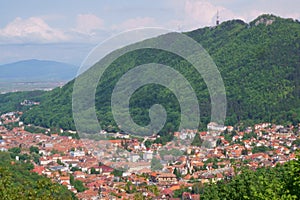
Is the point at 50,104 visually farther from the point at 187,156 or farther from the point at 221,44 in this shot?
the point at 187,156

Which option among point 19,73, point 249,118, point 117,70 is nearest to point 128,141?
point 249,118

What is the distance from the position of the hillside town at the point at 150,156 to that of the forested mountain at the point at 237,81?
8.91 ft

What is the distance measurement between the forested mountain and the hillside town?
2.72m

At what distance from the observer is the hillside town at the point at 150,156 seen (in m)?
20.3

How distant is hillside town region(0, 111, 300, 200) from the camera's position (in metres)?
20.3

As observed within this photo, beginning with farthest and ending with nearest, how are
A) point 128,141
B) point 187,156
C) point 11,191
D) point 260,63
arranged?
1. point 260,63
2. point 128,141
3. point 187,156
4. point 11,191

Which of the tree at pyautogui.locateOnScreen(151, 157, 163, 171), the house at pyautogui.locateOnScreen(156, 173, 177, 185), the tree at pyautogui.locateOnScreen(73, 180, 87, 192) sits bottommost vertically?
the tree at pyautogui.locateOnScreen(73, 180, 87, 192)

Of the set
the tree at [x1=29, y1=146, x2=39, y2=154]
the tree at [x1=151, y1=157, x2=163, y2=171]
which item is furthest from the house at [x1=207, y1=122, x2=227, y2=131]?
the tree at [x1=29, y1=146, x2=39, y2=154]

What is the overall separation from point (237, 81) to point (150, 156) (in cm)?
2255

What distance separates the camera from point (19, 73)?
17238 cm

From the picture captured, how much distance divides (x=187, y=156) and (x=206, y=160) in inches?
49.3

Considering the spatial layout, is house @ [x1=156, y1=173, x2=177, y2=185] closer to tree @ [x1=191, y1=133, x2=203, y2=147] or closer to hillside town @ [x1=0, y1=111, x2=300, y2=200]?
hillside town @ [x1=0, y1=111, x2=300, y2=200]

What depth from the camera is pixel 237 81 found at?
146 ft

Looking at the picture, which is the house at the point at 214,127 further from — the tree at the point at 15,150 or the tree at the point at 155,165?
the tree at the point at 15,150
